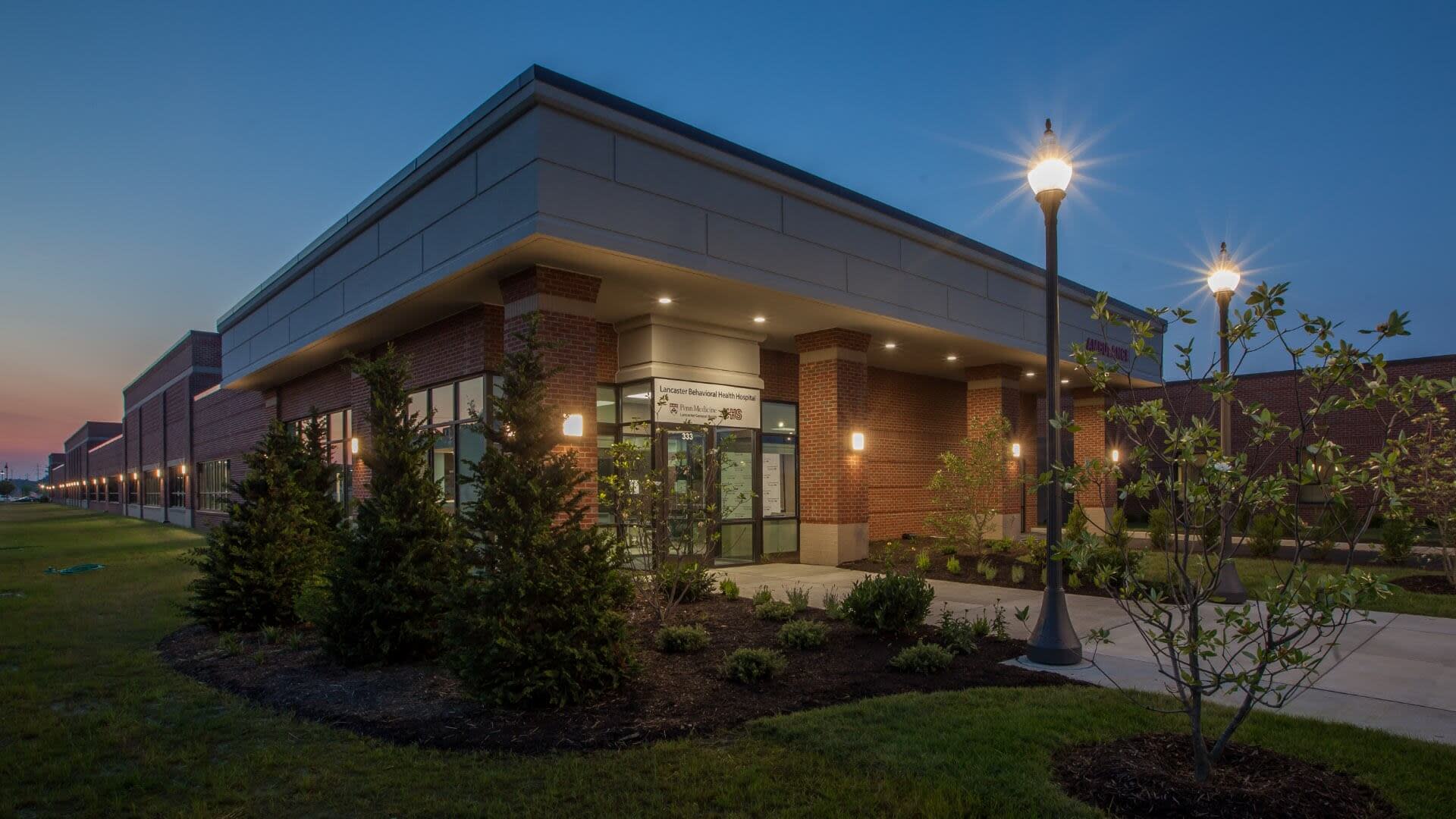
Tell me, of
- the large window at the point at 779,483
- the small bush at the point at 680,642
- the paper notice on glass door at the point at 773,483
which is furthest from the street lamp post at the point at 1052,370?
the paper notice on glass door at the point at 773,483

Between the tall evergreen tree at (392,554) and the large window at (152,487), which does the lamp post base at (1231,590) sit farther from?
the large window at (152,487)

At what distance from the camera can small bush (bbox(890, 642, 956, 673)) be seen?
727 centimetres

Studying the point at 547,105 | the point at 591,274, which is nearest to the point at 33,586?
the point at 591,274

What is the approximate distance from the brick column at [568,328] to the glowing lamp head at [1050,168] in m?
6.04

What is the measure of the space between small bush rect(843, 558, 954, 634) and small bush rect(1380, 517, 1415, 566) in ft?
38.1

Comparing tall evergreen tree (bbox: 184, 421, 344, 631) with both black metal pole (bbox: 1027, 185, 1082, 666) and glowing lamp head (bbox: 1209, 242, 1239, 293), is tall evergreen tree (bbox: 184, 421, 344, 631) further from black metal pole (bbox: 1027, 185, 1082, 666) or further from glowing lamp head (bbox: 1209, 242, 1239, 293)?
glowing lamp head (bbox: 1209, 242, 1239, 293)

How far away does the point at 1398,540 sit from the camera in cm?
1488

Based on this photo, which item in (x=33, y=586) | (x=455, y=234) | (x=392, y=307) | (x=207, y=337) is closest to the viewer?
(x=455, y=234)

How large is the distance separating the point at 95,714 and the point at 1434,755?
31.6 feet

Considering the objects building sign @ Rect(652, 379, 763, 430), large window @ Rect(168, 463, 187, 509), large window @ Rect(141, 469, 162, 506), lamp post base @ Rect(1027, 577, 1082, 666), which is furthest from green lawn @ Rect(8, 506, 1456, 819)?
large window @ Rect(141, 469, 162, 506)

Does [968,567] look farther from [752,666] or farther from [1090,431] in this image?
[1090,431]

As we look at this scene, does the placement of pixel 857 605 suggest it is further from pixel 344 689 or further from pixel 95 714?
pixel 95 714

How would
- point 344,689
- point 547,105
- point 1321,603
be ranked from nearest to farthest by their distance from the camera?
point 1321,603, point 344,689, point 547,105

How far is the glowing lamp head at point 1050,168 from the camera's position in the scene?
780cm
